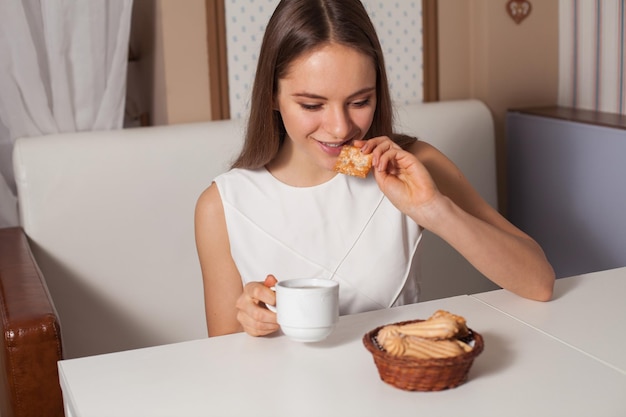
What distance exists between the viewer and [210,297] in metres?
1.74

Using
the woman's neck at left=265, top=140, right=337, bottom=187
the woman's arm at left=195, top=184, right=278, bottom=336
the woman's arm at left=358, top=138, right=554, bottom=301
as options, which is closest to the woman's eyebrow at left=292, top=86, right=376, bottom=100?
the woman's arm at left=358, top=138, right=554, bottom=301

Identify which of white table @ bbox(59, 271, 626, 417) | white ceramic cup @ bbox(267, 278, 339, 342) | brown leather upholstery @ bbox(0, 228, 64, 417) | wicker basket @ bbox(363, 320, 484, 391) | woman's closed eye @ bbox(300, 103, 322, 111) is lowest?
brown leather upholstery @ bbox(0, 228, 64, 417)

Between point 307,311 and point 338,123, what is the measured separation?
0.47 m

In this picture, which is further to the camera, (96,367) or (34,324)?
(34,324)

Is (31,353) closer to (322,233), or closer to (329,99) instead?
(322,233)

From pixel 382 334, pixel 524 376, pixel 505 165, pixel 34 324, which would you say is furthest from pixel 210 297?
pixel 505 165

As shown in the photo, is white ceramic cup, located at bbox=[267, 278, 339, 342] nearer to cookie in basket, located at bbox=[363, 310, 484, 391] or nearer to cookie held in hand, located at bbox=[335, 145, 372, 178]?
cookie in basket, located at bbox=[363, 310, 484, 391]

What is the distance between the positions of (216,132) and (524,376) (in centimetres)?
148

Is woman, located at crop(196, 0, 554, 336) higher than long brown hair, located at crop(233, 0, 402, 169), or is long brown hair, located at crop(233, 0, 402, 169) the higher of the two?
long brown hair, located at crop(233, 0, 402, 169)

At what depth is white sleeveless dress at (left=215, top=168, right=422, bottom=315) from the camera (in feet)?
5.83

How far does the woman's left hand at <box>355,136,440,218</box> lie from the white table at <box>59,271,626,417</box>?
267 millimetres

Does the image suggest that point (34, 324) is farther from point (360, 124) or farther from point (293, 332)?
point (360, 124)

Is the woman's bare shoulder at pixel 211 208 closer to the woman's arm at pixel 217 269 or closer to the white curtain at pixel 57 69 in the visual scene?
the woman's arm at pixel 217 269

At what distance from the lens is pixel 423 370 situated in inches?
42.9
